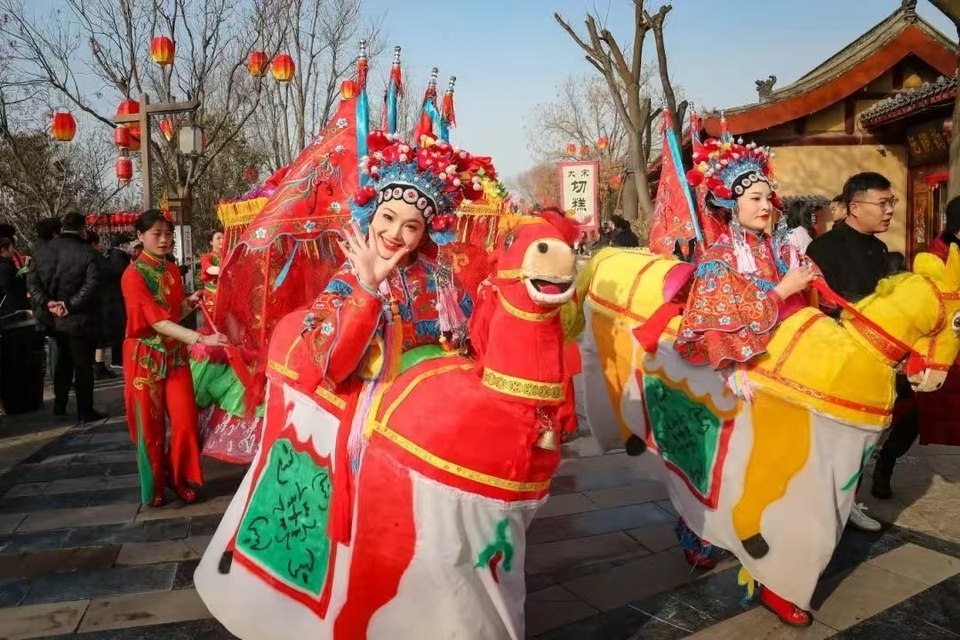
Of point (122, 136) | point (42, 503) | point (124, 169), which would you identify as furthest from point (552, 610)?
point (124, 169)

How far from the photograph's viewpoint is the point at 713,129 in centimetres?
1235

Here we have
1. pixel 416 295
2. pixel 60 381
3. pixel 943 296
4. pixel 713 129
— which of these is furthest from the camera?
pixel 713 129

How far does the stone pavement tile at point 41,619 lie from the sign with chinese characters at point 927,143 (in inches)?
450

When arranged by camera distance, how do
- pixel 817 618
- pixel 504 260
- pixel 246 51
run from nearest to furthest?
1. pixel 504 260
2. pixel 817 618
3. pixel 246 51

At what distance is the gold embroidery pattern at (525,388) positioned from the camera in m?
2.09

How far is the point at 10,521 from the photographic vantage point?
471 cm

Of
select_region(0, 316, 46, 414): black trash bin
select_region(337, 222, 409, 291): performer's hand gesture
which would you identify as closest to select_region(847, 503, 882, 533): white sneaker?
select_region(337, 222, 409, 291): performer's hand gesture

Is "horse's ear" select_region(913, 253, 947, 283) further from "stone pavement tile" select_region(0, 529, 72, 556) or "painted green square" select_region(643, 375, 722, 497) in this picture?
"stone pavement tile" select_region(0, 529, 72, 556)

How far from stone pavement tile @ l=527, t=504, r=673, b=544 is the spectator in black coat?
626 cm

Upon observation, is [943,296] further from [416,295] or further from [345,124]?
[345,124]

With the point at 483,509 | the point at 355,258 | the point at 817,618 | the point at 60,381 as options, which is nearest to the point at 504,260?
the point at 355,258

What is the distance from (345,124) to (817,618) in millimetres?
3025

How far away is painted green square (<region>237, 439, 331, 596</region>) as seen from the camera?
2.41m

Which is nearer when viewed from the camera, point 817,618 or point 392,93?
point 392,93
